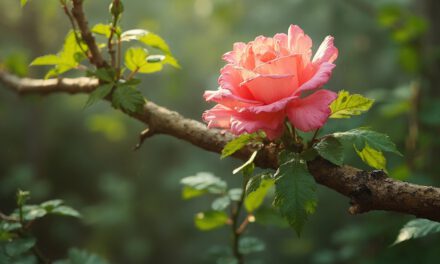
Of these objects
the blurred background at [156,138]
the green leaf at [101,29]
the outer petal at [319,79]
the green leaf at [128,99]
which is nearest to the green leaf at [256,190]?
the outer petal at [319,79]

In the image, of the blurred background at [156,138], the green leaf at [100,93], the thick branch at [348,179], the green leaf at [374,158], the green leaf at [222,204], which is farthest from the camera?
the blurred background at [156,138]

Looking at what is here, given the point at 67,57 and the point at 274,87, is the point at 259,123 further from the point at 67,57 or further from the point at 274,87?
the point at 67,57

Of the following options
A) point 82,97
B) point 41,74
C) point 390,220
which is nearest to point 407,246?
point 390,220

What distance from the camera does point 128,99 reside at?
79 centimetres

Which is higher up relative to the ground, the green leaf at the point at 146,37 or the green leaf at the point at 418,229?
the green leaf at the point at 146,37

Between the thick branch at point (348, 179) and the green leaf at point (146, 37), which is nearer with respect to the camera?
the thick branch at point (348, 179)

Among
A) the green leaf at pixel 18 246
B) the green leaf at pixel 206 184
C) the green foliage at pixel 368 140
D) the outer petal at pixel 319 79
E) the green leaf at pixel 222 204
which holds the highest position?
the outer petal at pixel 319 79

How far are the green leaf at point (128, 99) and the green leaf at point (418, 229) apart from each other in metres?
0.47

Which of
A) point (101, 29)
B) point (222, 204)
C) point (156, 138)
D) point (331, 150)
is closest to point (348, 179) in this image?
point (331, 150)

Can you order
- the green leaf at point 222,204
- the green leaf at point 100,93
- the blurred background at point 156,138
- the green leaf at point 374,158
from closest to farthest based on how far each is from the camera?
the green leaf at point 374,158 → the green leaf at point 100,93 → the green leaf at point 222,204 → the blurred background at point 156,138

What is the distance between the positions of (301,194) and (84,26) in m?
0.49

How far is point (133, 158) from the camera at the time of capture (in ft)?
12.1

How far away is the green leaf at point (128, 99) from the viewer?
0.79 m

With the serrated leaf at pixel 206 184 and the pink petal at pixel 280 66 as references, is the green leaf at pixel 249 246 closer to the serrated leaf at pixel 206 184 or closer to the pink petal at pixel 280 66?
the serrated leaf at pixel 206 184
